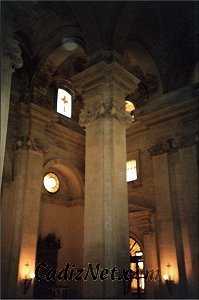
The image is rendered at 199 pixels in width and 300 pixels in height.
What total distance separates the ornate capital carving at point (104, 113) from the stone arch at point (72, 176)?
7753 millimetres

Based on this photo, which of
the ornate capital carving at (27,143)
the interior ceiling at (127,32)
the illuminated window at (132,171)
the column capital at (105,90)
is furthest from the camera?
the illuminated window at (132,171)

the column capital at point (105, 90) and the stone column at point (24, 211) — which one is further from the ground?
the column capital at point (105, 90)

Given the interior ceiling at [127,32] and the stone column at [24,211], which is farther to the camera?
the stone column at [24,211]

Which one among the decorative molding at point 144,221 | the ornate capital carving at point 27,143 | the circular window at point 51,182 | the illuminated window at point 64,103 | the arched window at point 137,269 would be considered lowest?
the arched window at point 137,269

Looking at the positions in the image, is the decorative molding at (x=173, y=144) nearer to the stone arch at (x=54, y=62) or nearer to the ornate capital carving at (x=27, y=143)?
the ornate capital carving at (x=27, y=143)

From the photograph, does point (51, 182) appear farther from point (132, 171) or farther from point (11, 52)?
point (11, 52)

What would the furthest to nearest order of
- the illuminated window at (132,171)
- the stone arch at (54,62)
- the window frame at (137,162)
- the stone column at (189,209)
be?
the illuminated window at (132,171) < the window frame at (137,162) < the stone arch at (54,62) < the stone column at (189,209)

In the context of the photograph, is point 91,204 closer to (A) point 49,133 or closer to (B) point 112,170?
(B) point 112,170

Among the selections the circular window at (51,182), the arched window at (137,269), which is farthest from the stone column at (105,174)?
the circular window at (51,182)

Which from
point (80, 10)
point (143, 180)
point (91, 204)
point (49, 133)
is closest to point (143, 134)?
point (143, 180)

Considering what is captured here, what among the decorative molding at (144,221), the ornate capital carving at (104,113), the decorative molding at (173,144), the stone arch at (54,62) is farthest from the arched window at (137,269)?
the stone arch at (54,62)

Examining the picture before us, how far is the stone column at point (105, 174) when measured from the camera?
26.1 ft

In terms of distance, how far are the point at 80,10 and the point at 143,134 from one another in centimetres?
784

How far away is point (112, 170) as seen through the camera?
8836 mm
